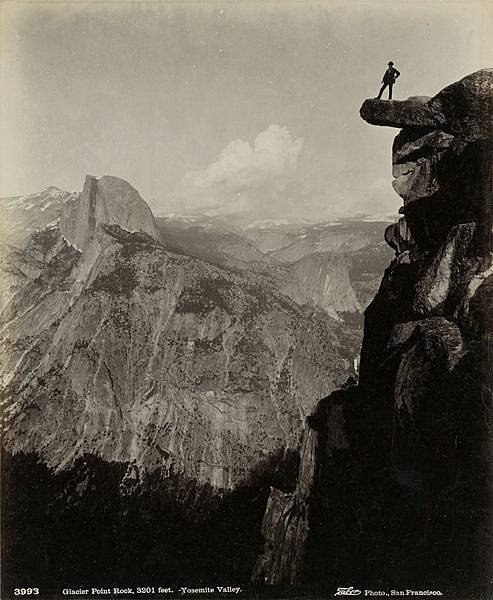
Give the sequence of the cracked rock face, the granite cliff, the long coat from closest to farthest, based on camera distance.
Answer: the long coat
the granite cliff
the cracked rock face

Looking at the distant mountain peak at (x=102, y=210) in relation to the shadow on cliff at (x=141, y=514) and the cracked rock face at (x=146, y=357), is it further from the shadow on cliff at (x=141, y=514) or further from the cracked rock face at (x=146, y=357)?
the shadow on cliff at (x=141, y=514)

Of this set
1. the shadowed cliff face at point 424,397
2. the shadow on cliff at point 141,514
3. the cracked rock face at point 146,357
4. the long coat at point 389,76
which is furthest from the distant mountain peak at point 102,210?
the shadowed cliff face at point 424,397

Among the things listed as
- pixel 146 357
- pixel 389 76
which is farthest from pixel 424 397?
pixel 146 357

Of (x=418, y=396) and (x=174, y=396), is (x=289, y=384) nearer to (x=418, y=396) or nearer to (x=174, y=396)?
(x=174, y=396)

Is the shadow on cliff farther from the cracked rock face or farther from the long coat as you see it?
the long coat

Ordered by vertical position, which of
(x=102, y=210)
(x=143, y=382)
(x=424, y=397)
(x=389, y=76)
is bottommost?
(x=143, y=382)

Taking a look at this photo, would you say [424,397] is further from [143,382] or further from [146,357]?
[146,357]

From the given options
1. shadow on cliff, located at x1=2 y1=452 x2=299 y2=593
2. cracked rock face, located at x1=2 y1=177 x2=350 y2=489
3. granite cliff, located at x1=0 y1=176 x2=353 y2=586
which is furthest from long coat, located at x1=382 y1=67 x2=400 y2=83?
cracked rock face, located at x1=2 y1=177 x2=350 y2=489
